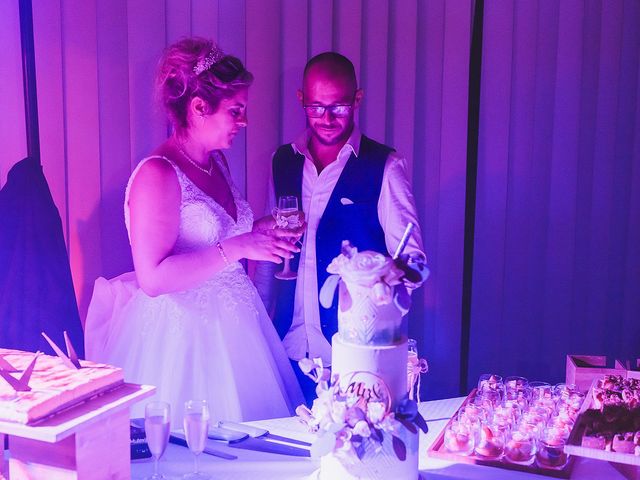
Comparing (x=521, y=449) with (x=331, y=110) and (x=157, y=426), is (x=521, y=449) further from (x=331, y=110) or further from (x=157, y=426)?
(x=331, y=110)

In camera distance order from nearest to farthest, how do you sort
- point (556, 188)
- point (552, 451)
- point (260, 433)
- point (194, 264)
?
point (552, 451) → point (260, 433) → point (194, 264) → point (556, 188)

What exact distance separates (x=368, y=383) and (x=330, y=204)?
4.94 feet

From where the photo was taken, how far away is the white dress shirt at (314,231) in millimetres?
2863

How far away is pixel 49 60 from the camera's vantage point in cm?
278

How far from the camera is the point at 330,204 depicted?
2879 mm

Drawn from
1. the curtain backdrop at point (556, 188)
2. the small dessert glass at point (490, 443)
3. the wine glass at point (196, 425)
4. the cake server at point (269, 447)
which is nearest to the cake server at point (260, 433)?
the cake server at point (269, 447)

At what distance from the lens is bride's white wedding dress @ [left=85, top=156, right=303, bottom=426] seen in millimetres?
2408

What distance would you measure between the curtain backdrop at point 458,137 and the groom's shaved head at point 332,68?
528 millimetres

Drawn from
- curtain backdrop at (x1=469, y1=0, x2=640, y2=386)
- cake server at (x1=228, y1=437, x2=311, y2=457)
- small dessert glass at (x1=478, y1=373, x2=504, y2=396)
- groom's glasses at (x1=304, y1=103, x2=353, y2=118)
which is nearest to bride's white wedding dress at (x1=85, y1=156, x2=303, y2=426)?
groom's glasses at (x1=304, y1=103, x2=353, y2=118)

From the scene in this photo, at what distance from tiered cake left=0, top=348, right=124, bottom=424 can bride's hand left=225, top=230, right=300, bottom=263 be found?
86cm

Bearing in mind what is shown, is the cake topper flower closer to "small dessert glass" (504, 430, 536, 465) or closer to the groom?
"small dessert glass" (504, 430, 536, 465)

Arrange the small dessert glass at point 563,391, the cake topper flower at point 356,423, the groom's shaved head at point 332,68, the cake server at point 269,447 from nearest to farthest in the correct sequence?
the cake topper flower at point 356,423
the cake server at point 269,447
the small dessert glass at point 563,391
the groom's shaved head at point 332,68

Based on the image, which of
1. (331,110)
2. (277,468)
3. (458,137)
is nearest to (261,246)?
(331,110)

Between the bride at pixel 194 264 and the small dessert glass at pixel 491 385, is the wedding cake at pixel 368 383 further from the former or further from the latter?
the bride at pixel 194 264
